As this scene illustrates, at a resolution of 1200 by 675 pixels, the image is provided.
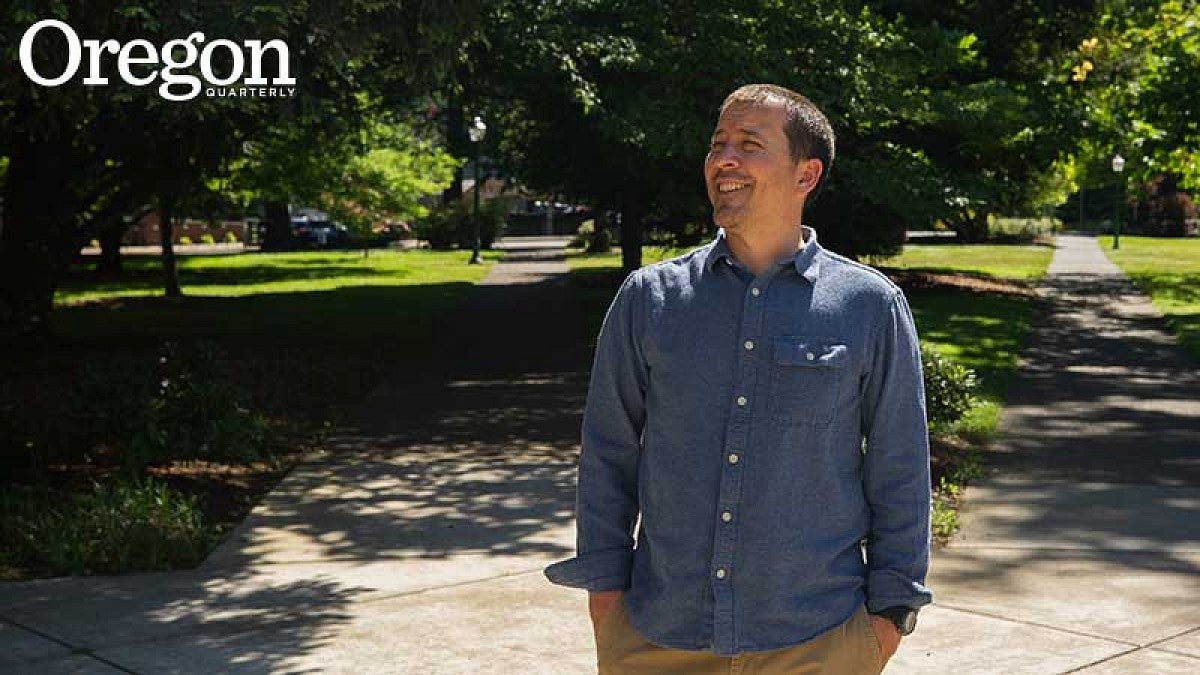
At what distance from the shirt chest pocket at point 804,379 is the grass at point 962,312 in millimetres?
5782

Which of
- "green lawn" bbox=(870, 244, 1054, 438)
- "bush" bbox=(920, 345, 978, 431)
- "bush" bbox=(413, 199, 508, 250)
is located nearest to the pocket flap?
"bush" bbox=(920, 345, 978, 431)

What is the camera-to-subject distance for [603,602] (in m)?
3.42

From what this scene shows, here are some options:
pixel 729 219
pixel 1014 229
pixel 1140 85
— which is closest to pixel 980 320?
pixel 1140 85

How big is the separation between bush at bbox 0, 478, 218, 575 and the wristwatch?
→ 554 cm

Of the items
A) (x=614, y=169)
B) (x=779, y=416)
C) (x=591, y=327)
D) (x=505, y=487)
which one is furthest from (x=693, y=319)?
(x=591, y=327)

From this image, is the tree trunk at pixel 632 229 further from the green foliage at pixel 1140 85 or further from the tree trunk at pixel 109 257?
the tree trunk at pixel 109 257

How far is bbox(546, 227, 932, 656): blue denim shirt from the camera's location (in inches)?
127

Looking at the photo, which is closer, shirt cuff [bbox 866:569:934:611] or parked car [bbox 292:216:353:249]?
shirt cuff [bbox 866:569:934:611]

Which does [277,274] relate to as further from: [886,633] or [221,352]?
[886,633]

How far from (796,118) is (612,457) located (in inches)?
30.7

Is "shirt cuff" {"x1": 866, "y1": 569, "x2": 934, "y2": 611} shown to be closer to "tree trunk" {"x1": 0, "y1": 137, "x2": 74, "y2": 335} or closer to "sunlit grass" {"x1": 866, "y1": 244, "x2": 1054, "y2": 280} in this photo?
"tree trunk" {"x1": 0, "y1": 137, "x2": 74, "y2": 335}

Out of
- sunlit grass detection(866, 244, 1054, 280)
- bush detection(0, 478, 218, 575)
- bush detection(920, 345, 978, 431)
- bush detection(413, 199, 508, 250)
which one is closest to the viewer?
bush detection(0, 478, 218, 575)

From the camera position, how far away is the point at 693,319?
129 inches

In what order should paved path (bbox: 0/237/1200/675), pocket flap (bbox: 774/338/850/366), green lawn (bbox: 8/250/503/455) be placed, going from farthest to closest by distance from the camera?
1. green lawn (bbox: 8/250/503/455)
2. paved path (bbox: 0/237/1200/675)
3. pocket flap (bbox: 774/338/850/366)
